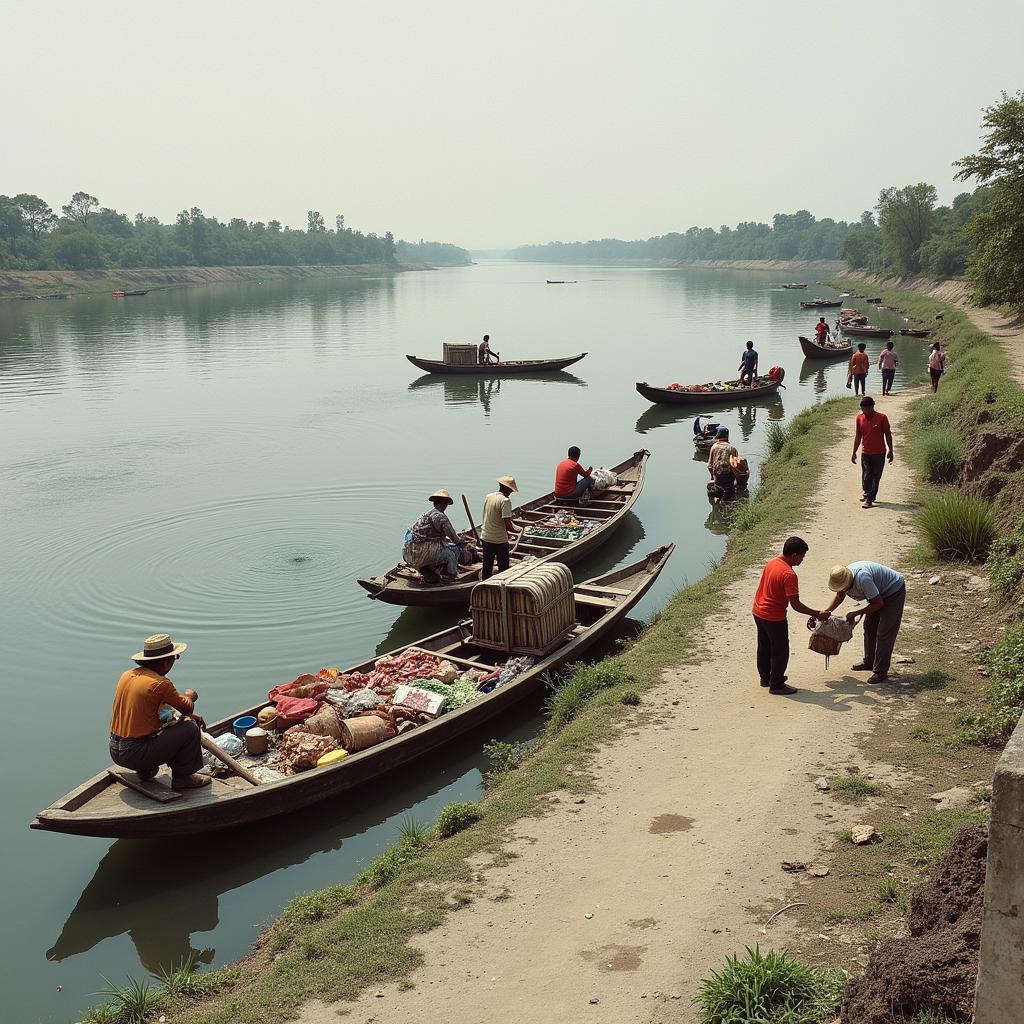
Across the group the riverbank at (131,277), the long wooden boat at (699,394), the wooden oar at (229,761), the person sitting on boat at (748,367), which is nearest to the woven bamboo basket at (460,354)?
the long wooden boat at (699,394)

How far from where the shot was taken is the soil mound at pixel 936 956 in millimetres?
4465

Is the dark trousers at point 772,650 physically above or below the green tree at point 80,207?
below

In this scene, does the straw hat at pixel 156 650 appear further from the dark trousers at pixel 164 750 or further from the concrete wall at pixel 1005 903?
the concrete wall at pixel 1005 903

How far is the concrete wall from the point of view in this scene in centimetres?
356

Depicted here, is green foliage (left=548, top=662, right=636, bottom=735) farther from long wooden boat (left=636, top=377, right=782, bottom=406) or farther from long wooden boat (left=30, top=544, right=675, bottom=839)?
long wooden boat (left=636, top=377, right=782, bottom=406)

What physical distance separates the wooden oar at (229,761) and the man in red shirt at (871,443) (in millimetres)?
11680

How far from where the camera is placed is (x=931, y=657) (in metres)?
10.3

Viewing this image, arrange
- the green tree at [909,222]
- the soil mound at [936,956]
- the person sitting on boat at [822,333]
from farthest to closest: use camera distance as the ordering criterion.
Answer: the green tree at [909,222] < the person sitting on boat at [822,333] < the soil mound at [936,956]

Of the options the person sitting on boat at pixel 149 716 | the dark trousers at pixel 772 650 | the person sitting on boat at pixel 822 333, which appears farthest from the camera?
the person sitting on boat at pixel 822 333

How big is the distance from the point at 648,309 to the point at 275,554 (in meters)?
75.1

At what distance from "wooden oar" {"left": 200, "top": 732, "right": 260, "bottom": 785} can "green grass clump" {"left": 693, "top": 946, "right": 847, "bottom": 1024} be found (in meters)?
5.34

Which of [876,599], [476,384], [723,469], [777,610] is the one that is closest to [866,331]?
[476,384]

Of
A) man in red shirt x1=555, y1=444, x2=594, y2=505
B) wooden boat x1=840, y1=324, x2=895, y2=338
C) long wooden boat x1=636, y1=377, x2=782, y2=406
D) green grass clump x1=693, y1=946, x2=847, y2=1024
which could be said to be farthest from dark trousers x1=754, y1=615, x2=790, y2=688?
wooden boat x1=840, y1=324, x2=895, y2=338

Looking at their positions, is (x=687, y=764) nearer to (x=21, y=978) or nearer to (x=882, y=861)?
(x=882, y=861)
